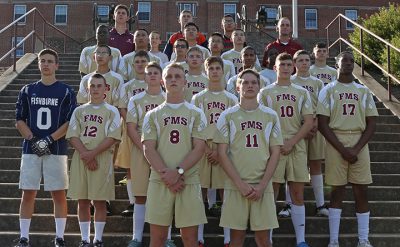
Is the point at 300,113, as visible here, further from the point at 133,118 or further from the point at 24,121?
the point at 24,121

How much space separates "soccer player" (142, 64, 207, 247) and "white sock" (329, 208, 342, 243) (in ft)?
5.72

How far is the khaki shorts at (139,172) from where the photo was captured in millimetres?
5680

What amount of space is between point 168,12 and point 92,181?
1280 inches

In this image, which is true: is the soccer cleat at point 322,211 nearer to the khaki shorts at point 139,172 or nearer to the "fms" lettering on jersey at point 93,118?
the khaki shorts at point 139,172

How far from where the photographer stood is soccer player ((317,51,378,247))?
5.72 meters

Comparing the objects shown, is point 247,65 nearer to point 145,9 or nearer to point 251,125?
point 251,125

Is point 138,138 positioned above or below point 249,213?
→ above

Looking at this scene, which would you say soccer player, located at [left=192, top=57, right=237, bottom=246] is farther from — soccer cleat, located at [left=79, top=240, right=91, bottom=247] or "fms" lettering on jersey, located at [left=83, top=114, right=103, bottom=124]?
soccer cleat, located at [left=79, top=240, right=91, bottom=247]

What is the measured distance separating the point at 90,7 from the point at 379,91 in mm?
30880

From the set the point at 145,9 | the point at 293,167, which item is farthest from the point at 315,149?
the point at 145,9

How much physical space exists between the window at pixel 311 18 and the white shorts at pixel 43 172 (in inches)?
1391

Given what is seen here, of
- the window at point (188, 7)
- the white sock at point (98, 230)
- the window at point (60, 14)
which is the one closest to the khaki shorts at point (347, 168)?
the white sock at point (98, 230)

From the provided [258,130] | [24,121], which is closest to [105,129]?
[24,121]

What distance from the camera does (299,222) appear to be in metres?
5.67
